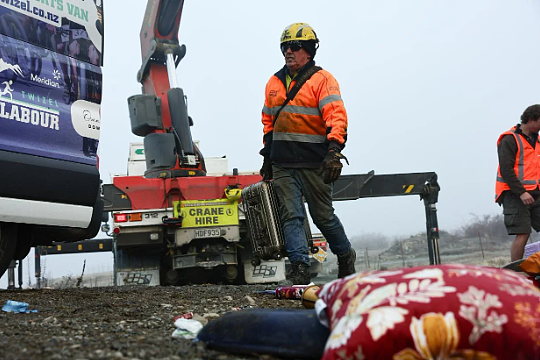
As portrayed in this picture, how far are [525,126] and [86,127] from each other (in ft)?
13.6

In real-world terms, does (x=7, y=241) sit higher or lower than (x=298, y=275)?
higher

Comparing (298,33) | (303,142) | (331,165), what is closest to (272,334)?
(331,165)

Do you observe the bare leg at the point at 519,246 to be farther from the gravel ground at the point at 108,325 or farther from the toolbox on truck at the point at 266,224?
the gravel ground at the point at 108,325

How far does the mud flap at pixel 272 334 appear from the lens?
2.38m

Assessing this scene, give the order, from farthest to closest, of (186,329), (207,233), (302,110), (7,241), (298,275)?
1. (207,233)
2. (302,110)
3. (298,275)
4. (7,241)
5. (186,329)

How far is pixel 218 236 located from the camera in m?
10.6

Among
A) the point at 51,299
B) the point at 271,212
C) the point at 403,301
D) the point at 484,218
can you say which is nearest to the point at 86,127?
the point at 51,299

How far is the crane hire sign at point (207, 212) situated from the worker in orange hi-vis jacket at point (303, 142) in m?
5.28

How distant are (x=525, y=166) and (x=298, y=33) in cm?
265

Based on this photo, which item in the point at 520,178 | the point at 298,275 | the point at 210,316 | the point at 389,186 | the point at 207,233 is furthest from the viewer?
the point at 389,186

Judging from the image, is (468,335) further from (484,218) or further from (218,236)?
(484,218)

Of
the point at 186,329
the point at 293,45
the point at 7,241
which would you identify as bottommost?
the point at 186,329

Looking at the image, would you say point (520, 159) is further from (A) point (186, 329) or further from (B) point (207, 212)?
(B) point (207, 212)

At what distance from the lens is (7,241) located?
4.80 m
